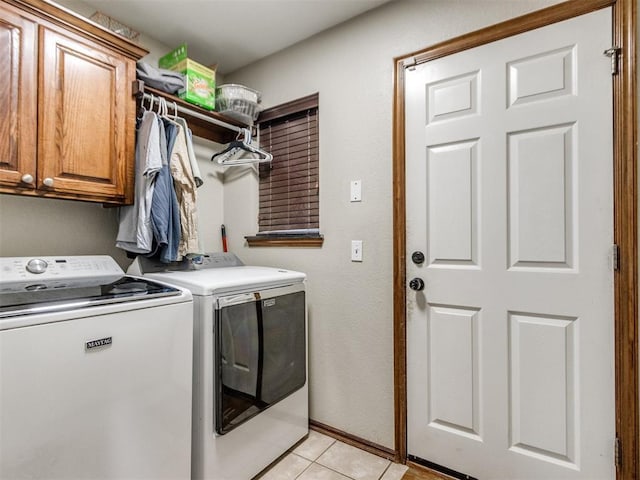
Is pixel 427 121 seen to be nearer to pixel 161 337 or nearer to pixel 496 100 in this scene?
pixel 496 100

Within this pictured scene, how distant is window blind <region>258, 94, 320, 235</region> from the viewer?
85.3 inches

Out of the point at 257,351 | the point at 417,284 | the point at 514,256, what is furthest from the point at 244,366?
the point at 514,256

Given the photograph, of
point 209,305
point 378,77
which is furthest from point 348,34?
point 209,305

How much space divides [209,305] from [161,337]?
225 millimetres

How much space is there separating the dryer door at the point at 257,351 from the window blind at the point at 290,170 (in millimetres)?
513

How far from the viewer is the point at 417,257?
1.73 m

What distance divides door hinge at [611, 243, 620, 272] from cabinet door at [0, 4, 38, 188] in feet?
7.68

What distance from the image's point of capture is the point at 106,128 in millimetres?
1602

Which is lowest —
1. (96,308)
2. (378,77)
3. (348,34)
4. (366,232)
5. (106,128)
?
(96,308)

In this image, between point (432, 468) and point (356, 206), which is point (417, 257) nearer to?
point (356, 206)

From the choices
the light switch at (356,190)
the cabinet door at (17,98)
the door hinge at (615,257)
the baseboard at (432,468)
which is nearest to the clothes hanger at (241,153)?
the light switch at (356,190)

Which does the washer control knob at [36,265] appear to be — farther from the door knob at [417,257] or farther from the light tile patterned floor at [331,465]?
the door knob at [417,257]

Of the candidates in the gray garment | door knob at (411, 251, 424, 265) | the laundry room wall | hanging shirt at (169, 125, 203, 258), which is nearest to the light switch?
the laundry room wall

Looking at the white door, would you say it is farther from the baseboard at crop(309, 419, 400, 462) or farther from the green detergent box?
the green detergent box
